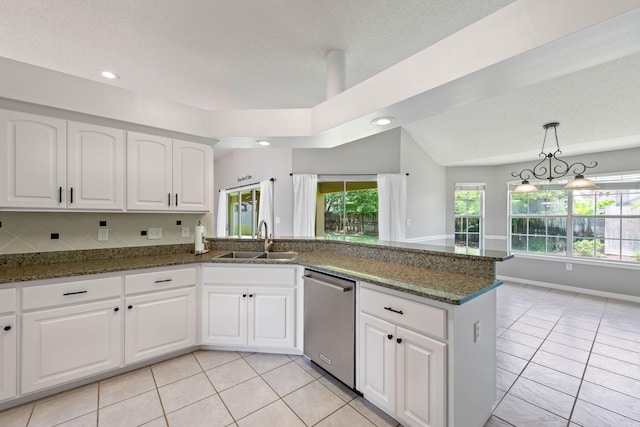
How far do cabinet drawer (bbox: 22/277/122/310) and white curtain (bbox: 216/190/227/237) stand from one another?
4.91 metres

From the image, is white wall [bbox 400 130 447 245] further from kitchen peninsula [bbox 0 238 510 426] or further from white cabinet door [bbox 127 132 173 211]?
white cabinet door [bbox 127 132 173 211]

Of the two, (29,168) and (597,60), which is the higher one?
(597,60)

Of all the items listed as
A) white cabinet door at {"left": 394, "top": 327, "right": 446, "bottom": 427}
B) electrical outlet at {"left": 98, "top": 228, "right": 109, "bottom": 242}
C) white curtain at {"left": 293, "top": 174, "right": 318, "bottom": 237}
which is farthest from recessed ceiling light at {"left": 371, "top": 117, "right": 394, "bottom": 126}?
electrical outlet at {"left": 98, "top": 228, "right": 109, "bottom": 242}

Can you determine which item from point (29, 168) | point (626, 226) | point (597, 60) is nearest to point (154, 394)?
point (29, 168)

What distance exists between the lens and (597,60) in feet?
4.64

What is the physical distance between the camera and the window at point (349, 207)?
4.75 meters

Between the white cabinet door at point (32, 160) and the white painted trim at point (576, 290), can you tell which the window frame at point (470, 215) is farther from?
the white cabinet door at point (32, 160)

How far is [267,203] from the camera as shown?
482 centimetres

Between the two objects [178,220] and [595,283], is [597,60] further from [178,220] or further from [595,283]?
[595,283]

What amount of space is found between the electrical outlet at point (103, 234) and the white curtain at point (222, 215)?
4332 mm

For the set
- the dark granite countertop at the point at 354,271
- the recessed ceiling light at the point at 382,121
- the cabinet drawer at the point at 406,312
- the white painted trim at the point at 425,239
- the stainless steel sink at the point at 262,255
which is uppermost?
the recessed ceiling light at the point at 382,121

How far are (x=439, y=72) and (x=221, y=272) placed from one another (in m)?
2.32

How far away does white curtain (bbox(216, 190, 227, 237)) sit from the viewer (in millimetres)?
6863

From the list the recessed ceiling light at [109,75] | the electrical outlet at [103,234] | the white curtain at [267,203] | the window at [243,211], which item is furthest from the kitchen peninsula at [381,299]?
the window at [243,211]
